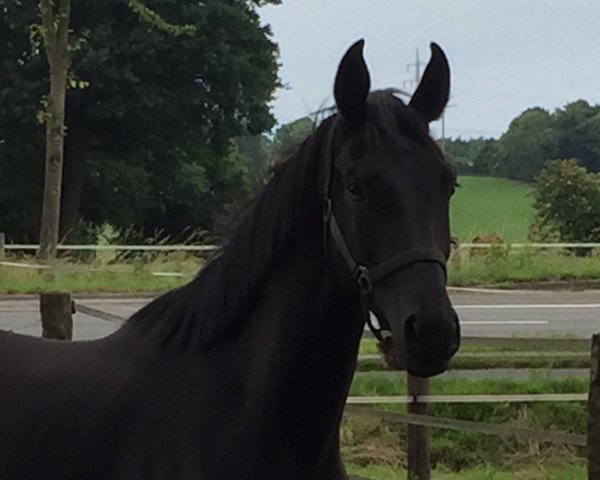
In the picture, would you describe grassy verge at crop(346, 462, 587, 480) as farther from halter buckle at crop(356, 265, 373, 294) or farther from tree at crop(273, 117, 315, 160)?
halter buckle at crop(356, 265, 373, 294)

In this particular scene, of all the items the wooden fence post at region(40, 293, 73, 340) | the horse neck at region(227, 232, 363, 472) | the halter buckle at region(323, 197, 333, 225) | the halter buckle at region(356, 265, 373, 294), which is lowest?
the wooden fence post at region(40, 293, 73, 340)

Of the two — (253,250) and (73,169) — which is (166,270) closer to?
(73,169)

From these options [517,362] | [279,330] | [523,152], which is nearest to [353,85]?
[279,330]

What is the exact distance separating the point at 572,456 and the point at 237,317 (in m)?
6.06

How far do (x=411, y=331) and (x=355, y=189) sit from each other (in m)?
0.42

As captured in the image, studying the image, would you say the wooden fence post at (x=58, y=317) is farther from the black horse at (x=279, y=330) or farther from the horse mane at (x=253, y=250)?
the horse mane at (x=253, y=250)

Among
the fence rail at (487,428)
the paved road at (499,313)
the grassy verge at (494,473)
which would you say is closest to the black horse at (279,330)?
the fence rail at (487,428)

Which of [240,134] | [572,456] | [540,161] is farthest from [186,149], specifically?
[572,456]

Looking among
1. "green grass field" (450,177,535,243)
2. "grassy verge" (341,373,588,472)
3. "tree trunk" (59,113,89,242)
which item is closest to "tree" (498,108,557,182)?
"green grass field" (450,177,535,243)

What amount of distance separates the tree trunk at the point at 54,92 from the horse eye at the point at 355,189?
13.7 m

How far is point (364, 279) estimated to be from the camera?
2518 mm

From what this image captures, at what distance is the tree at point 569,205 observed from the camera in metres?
21.8

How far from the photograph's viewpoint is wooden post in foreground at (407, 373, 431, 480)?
6.68 meters

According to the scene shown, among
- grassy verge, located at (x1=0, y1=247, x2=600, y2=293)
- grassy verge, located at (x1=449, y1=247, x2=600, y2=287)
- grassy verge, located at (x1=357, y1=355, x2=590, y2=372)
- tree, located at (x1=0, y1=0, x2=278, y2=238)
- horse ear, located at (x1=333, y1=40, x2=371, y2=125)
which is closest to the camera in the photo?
horse ear, located at (x1=333, y1=40, x2=371, y2=125)
